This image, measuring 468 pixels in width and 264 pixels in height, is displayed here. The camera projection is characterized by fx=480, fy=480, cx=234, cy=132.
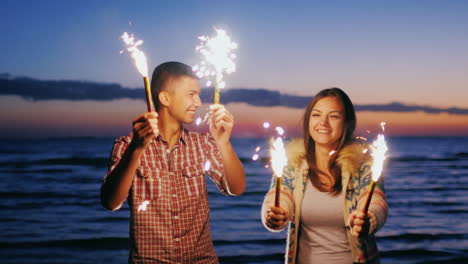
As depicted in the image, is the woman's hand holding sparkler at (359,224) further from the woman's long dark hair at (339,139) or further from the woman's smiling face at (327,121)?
the woman's smiling face at (327,121)

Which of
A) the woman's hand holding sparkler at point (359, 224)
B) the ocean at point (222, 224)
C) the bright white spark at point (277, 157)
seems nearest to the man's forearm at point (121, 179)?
the bright white spark at point (277, 157)

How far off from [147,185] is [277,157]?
3.58 ft

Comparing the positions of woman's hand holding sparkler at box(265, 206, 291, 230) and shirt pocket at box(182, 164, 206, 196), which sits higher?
shirt pocket at box(182, 164, 206, 196)

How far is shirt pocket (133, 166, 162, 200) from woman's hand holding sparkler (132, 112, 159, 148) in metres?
0.52

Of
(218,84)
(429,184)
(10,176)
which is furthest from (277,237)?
(10,176)

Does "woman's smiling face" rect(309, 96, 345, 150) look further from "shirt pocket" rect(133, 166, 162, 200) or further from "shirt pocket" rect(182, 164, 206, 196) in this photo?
"shirt pocket" rect(133, 166, 162, 200)

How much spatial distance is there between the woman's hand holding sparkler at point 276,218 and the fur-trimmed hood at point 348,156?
80 cm

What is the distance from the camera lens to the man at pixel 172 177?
10.9 ft

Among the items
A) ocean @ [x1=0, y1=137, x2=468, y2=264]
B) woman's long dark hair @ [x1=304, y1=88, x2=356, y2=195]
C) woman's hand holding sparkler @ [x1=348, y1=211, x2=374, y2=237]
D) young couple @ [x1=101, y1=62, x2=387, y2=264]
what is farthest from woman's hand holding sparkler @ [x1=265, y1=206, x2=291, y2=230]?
ocean @ [x1=0, y1=137, x2=468, y2=264]

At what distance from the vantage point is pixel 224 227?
14281 mm

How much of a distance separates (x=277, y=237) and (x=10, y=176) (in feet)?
64.7

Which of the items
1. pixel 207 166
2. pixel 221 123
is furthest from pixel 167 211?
pixel 221 123

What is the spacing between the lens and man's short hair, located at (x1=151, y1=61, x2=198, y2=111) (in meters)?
3.66

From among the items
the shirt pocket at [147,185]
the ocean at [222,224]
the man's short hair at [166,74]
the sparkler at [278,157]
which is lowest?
the ocean at [222,224]
